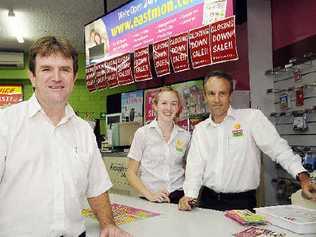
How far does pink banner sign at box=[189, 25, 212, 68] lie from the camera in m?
3.90

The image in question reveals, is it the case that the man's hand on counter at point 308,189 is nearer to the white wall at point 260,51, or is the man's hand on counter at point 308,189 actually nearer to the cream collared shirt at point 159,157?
the cream collared shirt at point 159,157

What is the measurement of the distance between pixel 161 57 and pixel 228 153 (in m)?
2.01

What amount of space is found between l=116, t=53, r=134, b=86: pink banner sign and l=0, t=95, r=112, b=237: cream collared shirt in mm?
3256

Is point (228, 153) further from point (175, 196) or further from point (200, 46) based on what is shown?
point (200, 46)

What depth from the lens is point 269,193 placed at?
412 centimetres

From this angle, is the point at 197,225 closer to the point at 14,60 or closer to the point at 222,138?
the point at 222,138

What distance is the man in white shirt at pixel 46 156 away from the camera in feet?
5.50

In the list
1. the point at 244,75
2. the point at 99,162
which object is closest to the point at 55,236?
the point at 99,162

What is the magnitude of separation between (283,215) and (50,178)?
1.20 m

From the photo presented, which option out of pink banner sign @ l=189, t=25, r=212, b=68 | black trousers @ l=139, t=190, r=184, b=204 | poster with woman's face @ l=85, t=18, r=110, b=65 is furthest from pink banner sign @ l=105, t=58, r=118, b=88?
black trousers @ l=139, t=190, r=184, b=204

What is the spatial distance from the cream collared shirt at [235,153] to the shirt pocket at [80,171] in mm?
1017

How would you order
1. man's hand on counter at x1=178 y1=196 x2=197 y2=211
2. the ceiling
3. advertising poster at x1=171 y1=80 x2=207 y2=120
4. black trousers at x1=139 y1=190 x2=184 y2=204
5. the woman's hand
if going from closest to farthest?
man's hand on counter at x1=178 y1=196 x2=197 y2=211
the woman's hand
black trousers at x1=139 y1=190 x2=184 y2=204
advertising poster at x1=171 y1=80 x2=207 y2=120
the ceiling

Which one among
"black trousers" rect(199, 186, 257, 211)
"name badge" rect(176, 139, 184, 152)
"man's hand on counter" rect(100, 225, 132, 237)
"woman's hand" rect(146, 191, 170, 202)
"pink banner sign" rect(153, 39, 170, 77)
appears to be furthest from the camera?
"pink banner sign" rect(153, 39, 170, 77)

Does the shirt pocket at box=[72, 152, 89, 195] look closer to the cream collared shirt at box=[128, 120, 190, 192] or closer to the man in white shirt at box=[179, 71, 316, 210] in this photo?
the man in white shirt at box=[179, 71, 316, 210]
